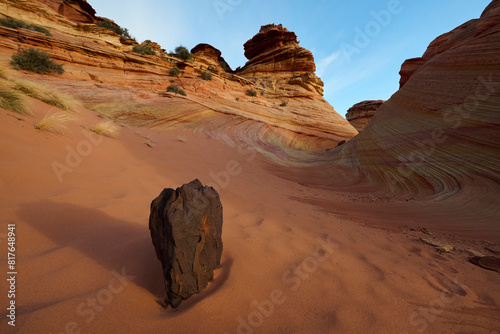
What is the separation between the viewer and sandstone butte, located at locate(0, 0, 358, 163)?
9828mm

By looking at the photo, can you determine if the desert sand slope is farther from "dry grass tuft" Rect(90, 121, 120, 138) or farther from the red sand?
"dry grass tuft" Rect(90, 121, 120, 138)

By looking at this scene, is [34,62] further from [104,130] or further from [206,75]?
[104,130]

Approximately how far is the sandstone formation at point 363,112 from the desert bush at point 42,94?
32.6 metres

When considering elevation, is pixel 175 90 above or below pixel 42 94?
above

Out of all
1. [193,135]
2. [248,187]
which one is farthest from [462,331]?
[193,135]

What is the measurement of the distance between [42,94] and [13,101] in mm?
1784

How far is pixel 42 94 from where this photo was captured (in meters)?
4.84

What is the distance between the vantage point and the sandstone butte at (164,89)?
9.83 m

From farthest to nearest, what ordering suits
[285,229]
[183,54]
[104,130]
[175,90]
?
1. [183,54]
2. [175,90]
3. [104,130]
4. [285,229]

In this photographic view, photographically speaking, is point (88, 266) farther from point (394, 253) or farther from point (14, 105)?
point (14, 105)

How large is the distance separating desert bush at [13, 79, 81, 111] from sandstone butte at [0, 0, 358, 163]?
12.5 ft

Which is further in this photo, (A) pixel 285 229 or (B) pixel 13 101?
(B) pixel 13 101

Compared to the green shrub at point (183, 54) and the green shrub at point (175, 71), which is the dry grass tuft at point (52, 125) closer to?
the green shrub at point (175, 71)

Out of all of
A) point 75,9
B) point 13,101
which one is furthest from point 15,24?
point 13,101
